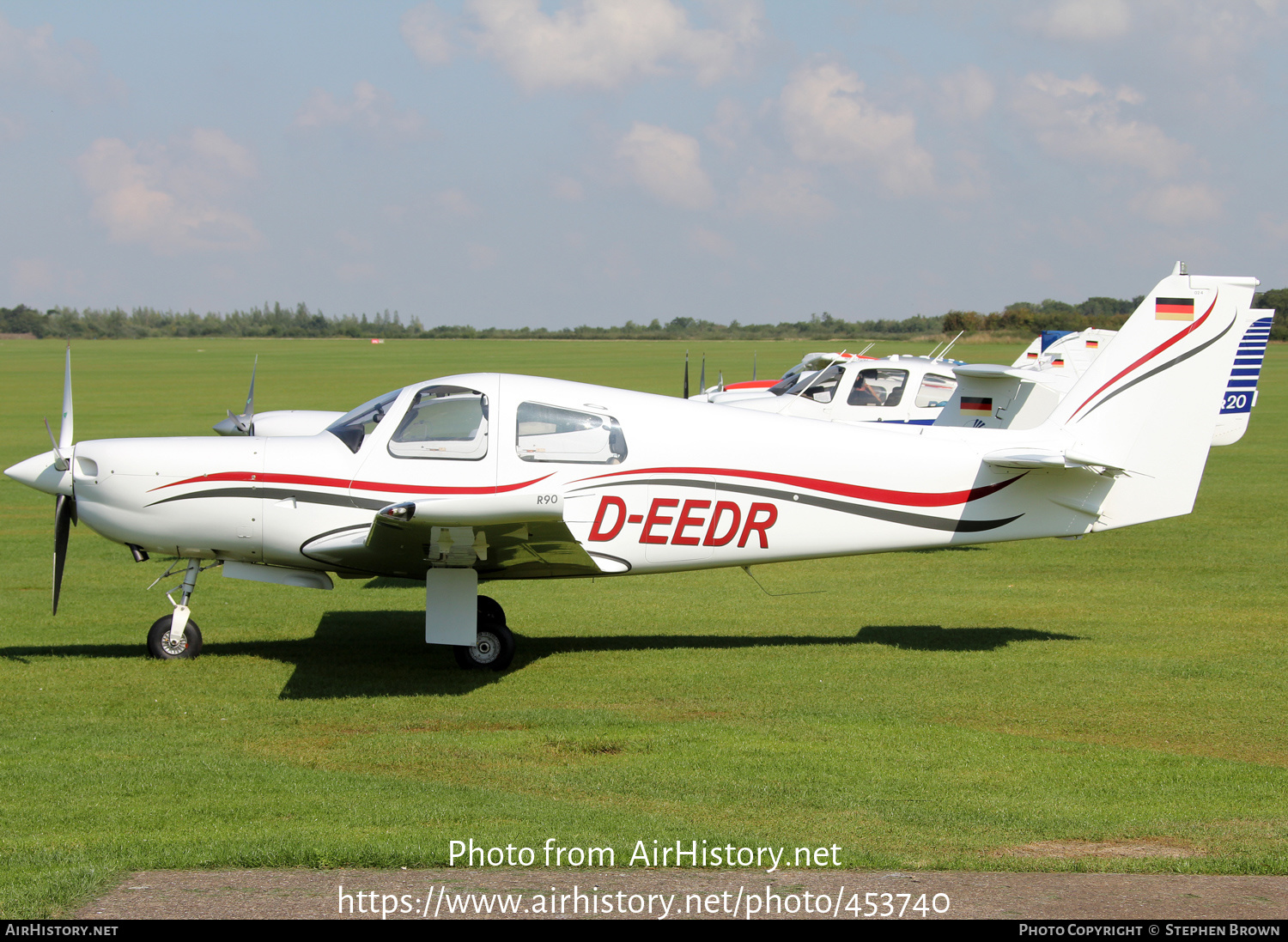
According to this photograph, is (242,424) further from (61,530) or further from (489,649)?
(489,649)

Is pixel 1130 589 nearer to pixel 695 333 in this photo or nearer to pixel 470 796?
pixel 470 796

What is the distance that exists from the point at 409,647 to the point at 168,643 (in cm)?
175

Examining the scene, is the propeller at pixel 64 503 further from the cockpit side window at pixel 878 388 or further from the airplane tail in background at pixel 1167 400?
the cockpit side window at pixel 878 388

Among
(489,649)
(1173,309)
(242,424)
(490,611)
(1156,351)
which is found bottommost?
(489,649)

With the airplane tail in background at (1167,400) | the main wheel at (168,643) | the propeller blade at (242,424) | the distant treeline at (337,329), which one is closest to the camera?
the main wheel at (168,643)

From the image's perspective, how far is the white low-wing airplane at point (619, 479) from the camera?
7.69 m

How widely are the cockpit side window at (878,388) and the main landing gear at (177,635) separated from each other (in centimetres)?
967

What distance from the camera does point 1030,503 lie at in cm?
847

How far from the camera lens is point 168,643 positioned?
814 centimetres

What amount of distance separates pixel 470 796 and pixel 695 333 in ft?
488

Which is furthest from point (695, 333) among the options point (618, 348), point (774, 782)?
point (774, 782)

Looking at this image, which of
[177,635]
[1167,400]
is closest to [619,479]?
[177,635]

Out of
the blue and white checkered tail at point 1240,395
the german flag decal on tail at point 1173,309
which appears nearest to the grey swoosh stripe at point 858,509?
the german flag decal on tail at point 1173,309

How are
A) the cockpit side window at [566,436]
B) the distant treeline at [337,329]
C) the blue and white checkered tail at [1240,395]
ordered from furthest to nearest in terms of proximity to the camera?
the distant treeline at [337,329], the blue and white checkered tail at [1240,395], the cockpit side window at [566,436]
